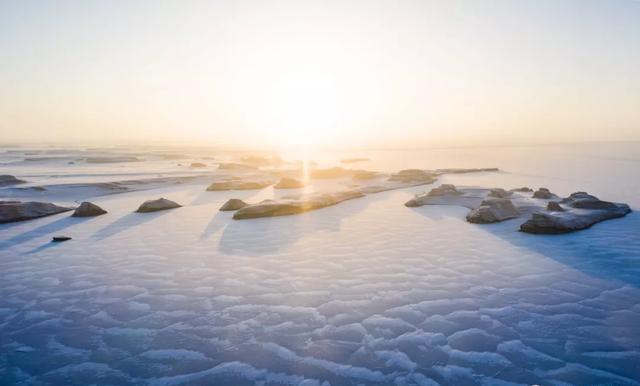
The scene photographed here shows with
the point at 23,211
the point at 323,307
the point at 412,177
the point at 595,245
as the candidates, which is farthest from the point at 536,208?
the point at 23,211

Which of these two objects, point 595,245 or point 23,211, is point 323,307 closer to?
point 595,245

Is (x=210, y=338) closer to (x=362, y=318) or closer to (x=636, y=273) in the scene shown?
(x=362, y=318)

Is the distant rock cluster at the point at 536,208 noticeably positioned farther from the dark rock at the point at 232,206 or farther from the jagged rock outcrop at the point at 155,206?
the jagged rock outcrop at the point at 155,206

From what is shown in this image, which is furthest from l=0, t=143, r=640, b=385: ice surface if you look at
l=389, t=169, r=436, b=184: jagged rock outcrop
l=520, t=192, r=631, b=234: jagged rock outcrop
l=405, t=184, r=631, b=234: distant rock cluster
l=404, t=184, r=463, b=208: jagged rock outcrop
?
l=389, t=169, r=436, b=184: jagged rock outcrop

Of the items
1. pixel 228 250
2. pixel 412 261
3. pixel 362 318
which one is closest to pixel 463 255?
pixel 412 261

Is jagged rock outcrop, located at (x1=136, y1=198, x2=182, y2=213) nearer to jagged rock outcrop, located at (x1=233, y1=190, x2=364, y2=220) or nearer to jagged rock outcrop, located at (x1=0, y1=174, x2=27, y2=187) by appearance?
jagged rock outcrop, located at (x1=233, y1=190, x2=364, y2=220)
